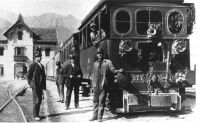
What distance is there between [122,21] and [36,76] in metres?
2.78

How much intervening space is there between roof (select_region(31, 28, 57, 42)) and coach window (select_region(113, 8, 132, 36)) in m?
41.5

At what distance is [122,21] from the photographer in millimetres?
8617

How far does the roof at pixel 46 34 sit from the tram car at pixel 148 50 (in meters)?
41.4

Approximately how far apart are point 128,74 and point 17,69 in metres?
39.8

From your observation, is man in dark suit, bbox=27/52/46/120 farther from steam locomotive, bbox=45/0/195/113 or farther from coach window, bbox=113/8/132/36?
coach window, bbox=113/8/132/36

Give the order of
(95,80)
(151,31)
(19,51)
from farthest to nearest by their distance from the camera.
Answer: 1. (19,51)
2. (151,31)
3. (95,80)

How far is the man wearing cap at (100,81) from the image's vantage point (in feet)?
25.5

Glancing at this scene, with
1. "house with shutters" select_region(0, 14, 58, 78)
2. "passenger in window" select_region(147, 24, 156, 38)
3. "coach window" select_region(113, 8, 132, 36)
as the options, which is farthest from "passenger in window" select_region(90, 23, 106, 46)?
"house with shutters" select_region(0, 14, 58, 78)

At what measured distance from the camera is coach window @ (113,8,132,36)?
8562 millimetres

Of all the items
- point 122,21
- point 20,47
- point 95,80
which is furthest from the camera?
point 20,47

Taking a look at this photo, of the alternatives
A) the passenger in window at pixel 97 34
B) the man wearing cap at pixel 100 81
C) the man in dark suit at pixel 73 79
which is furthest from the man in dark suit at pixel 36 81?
the man in dark suit at pixel 73 79

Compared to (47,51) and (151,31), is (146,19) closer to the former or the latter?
(151,31)

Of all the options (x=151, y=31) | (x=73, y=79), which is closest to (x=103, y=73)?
(x=151, y=31)

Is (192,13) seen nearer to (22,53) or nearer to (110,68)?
(110,68)
